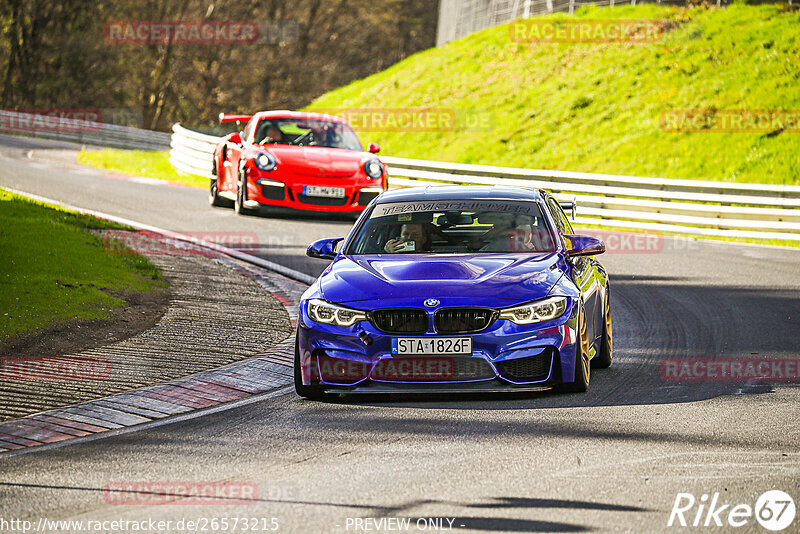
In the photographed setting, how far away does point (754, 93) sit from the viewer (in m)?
31.2

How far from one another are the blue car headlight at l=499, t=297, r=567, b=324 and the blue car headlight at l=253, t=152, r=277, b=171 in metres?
11.9

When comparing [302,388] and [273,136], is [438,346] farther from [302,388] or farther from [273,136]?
[273,136]

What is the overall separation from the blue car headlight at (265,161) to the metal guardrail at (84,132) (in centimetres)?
1581

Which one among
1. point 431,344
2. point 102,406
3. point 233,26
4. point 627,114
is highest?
point 233,26

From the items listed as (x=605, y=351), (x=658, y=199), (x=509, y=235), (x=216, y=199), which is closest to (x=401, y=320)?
(x=509, y=235)

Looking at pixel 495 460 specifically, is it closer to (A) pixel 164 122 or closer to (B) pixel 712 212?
(B) pixel 712 212

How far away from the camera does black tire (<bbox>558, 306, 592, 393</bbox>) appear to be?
8023 mm

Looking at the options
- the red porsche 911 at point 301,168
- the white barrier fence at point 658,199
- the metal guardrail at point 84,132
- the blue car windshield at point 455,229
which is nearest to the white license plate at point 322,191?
the red porsche 911 at point 301,168

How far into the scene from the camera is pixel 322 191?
755 inches

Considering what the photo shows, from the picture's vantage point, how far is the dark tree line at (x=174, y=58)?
5788cm

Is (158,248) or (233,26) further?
(233,26)

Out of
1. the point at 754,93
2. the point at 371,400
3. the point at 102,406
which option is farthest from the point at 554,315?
the point at 754,93

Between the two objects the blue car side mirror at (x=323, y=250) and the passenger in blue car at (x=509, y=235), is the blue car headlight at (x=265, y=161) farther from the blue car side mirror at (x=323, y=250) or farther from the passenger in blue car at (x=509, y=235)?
the passenger in blue car at (x=509, y=235)

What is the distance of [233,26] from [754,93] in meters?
34.0
